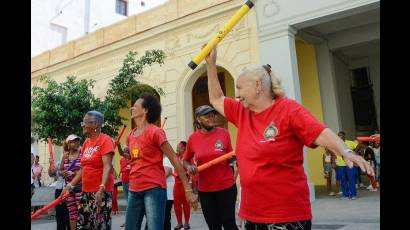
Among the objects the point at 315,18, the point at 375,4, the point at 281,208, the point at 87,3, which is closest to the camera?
the point at 281,208

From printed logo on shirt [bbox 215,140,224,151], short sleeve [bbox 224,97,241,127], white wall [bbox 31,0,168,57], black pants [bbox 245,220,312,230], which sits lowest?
black pants [bbox 245,220,312,230]

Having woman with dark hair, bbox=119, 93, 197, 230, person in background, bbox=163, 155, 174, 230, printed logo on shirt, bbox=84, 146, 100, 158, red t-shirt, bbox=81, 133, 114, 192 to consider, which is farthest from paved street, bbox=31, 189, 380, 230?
woman with dark hair, bbox=119, 93, 197, 230

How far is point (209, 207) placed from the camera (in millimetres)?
4324

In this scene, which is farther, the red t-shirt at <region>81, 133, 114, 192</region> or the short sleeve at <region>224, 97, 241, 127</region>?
the red t-shirt at <region>81, 133, 114, 192</region>

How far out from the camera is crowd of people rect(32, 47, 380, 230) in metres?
2.39

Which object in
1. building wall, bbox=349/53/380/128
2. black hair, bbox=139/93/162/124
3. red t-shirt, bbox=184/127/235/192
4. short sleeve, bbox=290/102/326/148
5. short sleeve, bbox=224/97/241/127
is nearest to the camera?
short sleeve, bbox=290/102/326/148

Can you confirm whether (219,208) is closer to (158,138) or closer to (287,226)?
(158,138)

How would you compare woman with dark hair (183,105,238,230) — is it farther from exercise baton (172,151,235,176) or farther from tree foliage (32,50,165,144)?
tree foliage (32,50,165,144)

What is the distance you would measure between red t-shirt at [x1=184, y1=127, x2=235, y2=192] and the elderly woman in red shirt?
1.79 metres
